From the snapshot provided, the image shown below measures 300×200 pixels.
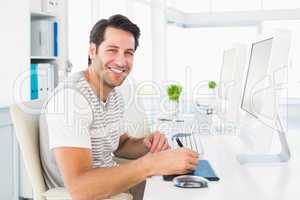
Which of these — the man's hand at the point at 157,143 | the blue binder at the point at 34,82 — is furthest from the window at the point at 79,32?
the man's hand at the point at 157,143

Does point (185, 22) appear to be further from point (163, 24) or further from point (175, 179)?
point (175, 179)

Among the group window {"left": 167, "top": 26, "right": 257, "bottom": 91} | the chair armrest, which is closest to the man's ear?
the chair armrest

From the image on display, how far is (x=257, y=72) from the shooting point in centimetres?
147

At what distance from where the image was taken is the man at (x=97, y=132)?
1.15 metres

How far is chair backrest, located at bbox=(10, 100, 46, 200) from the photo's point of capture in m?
1.25

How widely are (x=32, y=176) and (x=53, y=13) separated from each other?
1946 millimetres

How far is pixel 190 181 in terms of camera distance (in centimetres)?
115

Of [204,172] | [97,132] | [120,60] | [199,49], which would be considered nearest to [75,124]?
[97,132]

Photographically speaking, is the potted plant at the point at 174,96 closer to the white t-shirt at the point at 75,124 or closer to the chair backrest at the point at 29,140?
the white t-shirt at the point at 75,124

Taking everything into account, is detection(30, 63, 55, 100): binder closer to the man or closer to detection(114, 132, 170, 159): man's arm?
detection(114, 132, 170, 159): man's arm

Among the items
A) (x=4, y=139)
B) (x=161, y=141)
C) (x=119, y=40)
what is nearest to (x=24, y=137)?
(x=119, y=40)

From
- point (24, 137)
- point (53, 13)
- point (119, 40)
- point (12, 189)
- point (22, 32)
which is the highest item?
point (53, 13)

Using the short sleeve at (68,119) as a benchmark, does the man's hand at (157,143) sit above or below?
below

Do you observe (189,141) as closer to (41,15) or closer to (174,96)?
(174,96)
